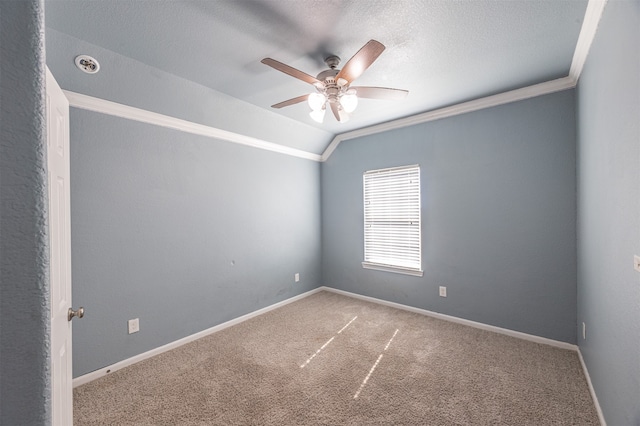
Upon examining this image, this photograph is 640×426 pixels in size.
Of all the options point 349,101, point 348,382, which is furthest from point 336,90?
point 348,382

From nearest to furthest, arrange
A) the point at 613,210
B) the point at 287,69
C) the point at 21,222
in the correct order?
the point at 21,222
the point at 613,210
the point at 287,69

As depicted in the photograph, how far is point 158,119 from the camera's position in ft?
8.62

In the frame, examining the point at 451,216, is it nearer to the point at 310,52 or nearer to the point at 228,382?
the point at 310,52

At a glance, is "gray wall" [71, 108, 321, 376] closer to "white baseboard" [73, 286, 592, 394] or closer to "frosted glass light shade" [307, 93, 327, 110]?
"white baseboard" [73, 286, 592, 394]

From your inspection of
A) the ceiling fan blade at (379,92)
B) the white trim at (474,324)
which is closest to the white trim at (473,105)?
the ceiling fan blade at (379,92)

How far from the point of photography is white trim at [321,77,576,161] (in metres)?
2.59

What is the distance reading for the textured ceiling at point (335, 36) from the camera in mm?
1655

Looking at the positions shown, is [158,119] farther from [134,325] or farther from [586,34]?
[586,34]

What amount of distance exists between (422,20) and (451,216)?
2157 millimetres

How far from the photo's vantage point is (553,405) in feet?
6.11

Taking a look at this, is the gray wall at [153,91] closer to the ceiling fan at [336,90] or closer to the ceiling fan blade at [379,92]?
the ceiling fan at [336,90]

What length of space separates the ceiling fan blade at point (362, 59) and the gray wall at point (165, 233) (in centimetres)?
187

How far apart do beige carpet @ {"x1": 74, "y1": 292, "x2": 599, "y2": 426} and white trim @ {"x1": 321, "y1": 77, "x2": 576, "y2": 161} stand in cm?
246

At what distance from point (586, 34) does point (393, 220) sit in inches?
96.6
